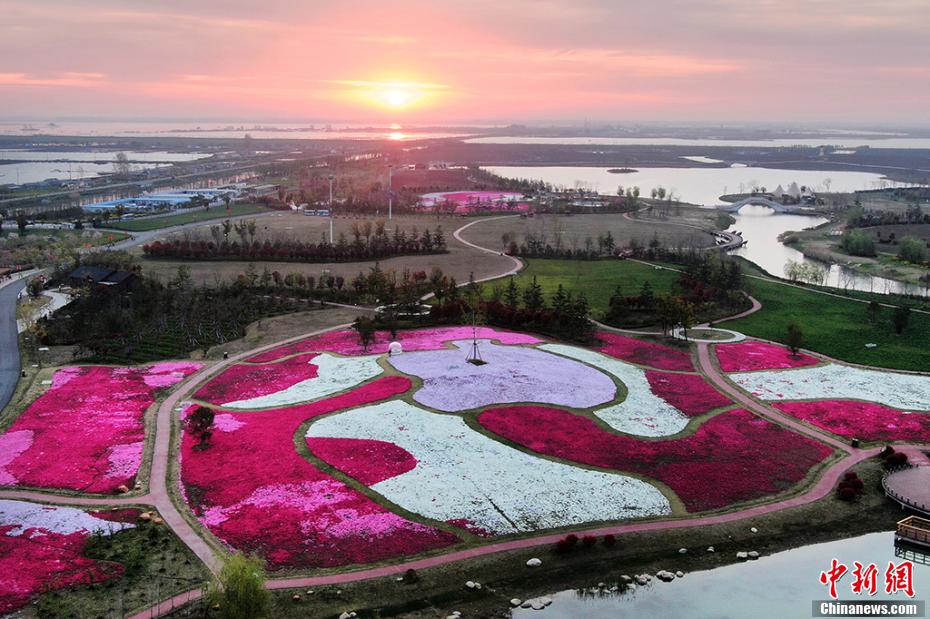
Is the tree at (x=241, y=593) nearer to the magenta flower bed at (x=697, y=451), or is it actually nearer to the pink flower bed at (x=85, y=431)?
the pink flower bed at (x=85, y=431)

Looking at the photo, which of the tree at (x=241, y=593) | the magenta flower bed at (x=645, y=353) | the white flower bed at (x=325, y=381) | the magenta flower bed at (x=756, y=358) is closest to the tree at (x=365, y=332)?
the white flower bed at (x=325, y=381)

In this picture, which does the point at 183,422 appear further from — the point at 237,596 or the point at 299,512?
the point at 237,596

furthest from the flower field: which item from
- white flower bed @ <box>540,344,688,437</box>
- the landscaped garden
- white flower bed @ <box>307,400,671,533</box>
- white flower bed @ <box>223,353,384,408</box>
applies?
white flower bed @ <box>540,344,688,437</box>

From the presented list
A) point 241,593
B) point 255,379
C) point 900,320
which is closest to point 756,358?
point 900,320

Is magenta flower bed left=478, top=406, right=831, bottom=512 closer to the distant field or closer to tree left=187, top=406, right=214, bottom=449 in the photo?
tree left=187, top=406, right=214, bottom=449

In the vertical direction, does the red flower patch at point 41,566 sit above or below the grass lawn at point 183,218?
below

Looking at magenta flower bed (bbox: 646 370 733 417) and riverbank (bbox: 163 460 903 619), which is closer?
riverbank (bbox: 163 460 903 619)
